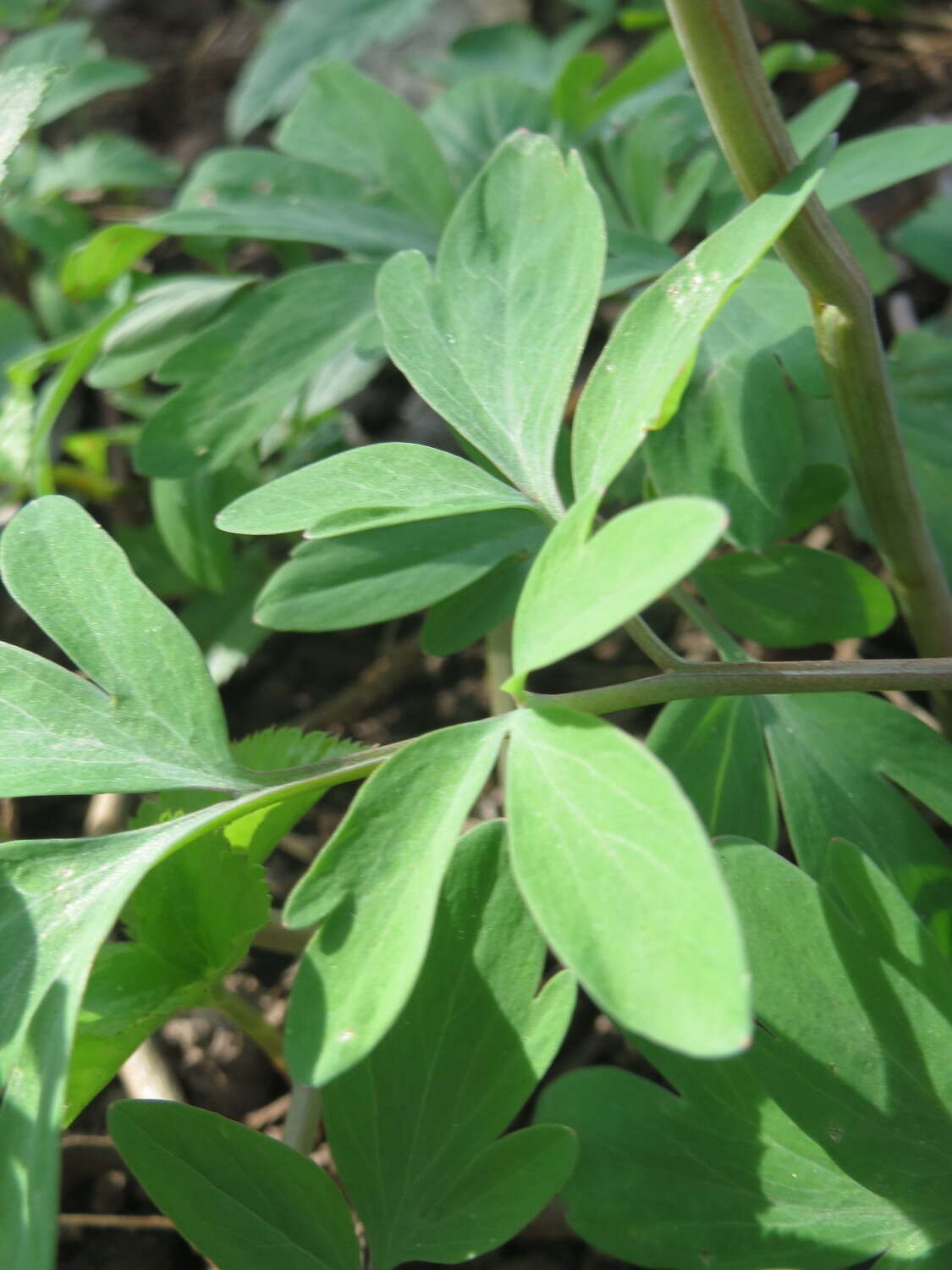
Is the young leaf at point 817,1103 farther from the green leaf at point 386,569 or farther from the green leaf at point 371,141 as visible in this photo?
the green leaf at point 371,141

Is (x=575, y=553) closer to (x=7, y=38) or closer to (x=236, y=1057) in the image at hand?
(x=236, y=1057)

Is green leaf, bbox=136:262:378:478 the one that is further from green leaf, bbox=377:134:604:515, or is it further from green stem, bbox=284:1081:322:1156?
green stem, bbox=284:1081:322:1156

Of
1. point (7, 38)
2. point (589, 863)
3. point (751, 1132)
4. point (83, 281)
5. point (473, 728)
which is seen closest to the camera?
point (589, 863)

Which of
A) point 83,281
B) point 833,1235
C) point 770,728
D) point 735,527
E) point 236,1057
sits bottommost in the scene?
point 236,1057

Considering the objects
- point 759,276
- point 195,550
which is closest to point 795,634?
point 759,276

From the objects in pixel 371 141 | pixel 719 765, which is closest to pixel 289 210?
pixel 371 141

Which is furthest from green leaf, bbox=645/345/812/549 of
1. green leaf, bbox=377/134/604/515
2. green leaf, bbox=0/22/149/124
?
green leaf, bbox=0/22/149/124
